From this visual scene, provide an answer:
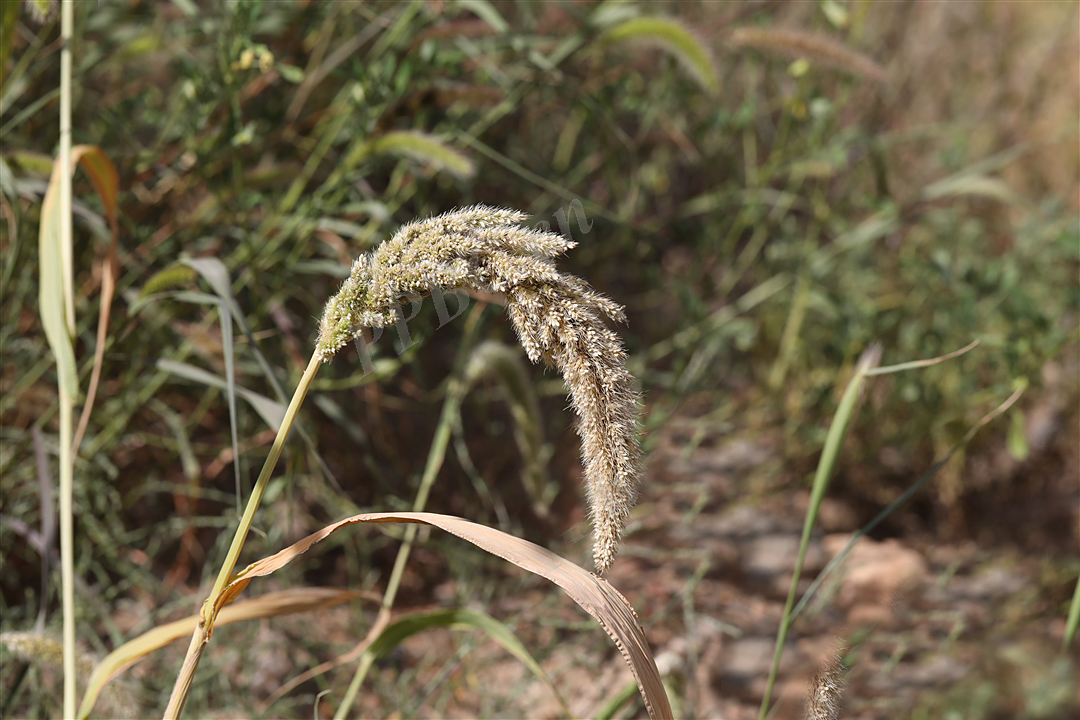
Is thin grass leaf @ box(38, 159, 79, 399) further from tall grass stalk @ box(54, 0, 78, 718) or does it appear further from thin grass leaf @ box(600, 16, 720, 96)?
thin grass leaf @ box(600, 16, 720, 96)

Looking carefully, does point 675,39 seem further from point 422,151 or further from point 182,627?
point 182,627

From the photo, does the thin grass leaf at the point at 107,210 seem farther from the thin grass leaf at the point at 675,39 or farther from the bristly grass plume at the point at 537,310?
the thin grass leaf at the point at 675,39

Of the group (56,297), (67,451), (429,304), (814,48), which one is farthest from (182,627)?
(814,48)

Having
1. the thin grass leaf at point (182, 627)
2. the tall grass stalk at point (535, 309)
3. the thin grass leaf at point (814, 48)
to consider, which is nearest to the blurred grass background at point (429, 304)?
the thin grass leaf at point (814, 48)

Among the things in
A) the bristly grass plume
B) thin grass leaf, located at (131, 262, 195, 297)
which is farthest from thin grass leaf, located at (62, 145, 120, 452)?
the bristly grass plume

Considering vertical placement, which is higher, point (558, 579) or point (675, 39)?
point (675, 39)
